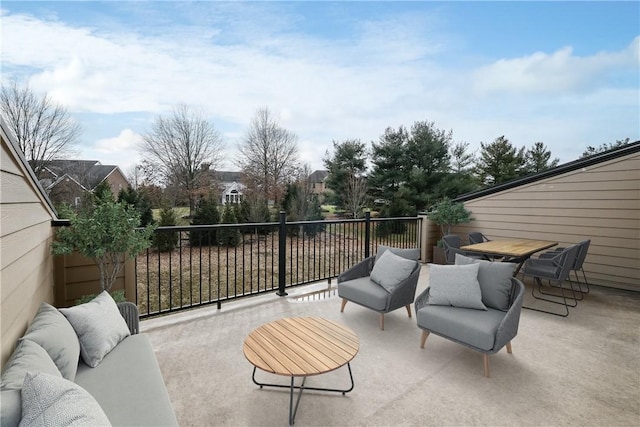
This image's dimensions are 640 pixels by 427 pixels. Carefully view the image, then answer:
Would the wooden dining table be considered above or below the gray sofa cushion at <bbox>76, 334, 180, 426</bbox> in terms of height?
above

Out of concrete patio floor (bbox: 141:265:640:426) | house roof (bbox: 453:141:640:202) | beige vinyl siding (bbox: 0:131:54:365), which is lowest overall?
concrete patio floor (bbox: 141:265:640:426)

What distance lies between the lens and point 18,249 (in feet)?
5.24

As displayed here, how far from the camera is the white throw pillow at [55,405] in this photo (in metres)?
0.83

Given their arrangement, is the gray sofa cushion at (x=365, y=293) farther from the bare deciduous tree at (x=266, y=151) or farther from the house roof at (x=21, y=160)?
the bare deciduous tree at (x=266, y=151)

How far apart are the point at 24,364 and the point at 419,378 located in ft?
7.55

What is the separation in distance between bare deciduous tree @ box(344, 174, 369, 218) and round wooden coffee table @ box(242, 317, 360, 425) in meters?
11.2

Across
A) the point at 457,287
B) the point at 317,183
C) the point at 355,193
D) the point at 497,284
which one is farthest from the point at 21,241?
the point at 317,183

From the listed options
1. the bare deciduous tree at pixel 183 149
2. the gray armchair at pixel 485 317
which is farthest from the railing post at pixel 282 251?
the bare deciduous tree at pixel 183 149

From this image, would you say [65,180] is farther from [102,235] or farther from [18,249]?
[18,249]

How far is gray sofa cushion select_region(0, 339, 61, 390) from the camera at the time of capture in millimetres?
999

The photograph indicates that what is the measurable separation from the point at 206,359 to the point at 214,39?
17.4 ft

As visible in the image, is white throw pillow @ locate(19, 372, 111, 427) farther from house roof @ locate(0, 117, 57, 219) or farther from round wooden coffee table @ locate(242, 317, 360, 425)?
house roof @ locate(0, 117, 57, 219)

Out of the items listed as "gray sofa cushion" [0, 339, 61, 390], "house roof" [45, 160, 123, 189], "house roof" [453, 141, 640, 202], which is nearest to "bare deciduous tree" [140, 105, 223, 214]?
"house roof" [45, 160, 123, 189]

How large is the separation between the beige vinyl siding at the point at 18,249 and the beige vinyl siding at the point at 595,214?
6.98 metres
